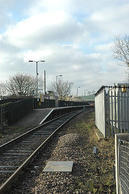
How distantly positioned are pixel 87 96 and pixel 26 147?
510 feet

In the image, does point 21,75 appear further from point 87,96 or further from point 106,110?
point 87,96

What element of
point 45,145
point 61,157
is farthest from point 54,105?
point 61,157

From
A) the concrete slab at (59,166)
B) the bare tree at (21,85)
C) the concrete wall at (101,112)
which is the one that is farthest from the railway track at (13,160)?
the bare tree at (21,85)

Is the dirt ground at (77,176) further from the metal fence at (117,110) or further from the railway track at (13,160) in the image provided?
the metal fence at (117,110)

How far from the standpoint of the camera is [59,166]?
7246 millimetres

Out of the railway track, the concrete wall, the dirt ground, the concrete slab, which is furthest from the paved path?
the concrete slab

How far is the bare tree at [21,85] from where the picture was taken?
214ft

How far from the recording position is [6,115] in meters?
21.6

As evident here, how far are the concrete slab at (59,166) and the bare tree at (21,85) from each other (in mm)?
57223

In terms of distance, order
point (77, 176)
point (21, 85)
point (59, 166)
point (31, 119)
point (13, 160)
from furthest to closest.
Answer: point (21, 85), point (31, 119), point (13, 160), point (59, 166), point (77, 176)

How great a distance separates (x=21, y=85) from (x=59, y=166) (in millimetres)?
60300

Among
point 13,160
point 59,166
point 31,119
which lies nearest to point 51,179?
point 59,166

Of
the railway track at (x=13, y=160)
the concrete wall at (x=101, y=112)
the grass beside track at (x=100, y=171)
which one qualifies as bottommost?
the railway track at (x=13, y=160)

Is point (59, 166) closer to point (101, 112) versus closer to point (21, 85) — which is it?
point (101, 112)
